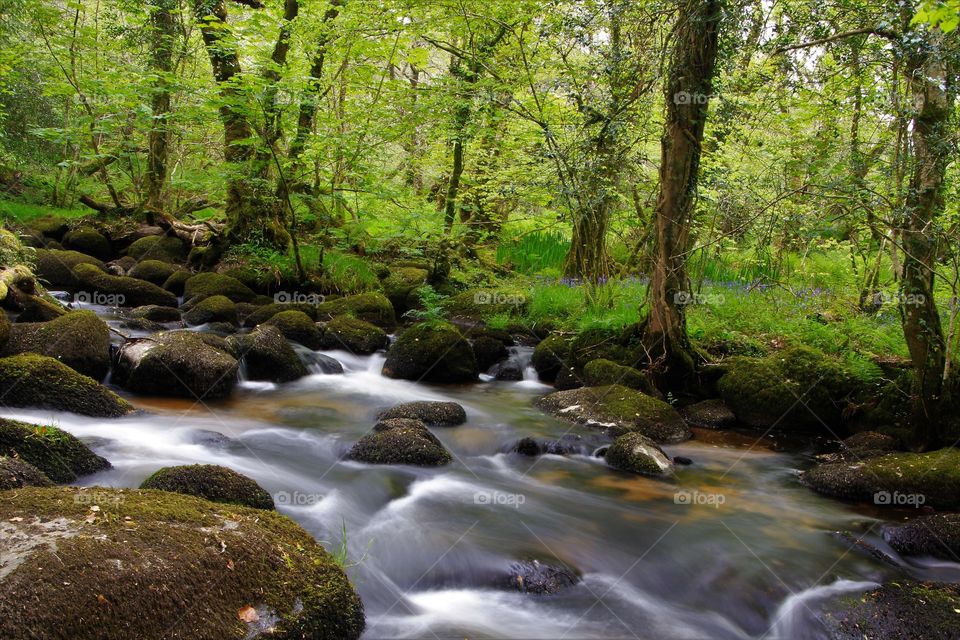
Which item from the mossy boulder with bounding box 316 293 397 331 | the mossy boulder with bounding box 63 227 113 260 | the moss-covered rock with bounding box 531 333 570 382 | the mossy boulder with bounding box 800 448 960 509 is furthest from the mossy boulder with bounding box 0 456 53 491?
the mossy boulder with bounding box 63 227 113 260

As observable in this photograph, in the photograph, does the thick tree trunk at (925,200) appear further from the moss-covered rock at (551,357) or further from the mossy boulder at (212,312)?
the mossy boulder at (212,312)

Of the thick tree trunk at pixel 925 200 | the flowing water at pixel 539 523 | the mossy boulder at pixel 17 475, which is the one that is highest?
the thick tree trunk at pixel 925 200

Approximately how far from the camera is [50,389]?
5.76 m

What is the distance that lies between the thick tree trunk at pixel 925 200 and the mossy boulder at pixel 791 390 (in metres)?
1.39

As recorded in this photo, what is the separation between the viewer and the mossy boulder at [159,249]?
13.4m

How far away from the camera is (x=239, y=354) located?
807 centimetres

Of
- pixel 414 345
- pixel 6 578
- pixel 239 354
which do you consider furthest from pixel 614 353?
pixel 6 578

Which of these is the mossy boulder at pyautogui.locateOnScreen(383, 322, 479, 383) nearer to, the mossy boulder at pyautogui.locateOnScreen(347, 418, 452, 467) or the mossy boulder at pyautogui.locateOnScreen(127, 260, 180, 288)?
the mossy boulder at pyautogui.locateOnScreen(347, 418, 452, 467)

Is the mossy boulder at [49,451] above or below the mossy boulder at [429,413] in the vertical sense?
above

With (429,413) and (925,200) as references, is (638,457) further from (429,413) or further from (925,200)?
(925,200)

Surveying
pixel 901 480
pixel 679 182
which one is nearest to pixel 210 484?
pixel 901 480

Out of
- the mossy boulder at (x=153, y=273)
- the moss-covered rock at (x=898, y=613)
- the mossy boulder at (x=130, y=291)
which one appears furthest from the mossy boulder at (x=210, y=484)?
the mossy boulder at (x=153, y=273)

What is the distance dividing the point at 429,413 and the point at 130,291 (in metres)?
7.03

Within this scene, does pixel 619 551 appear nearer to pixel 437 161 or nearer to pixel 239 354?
pixel 239 354
